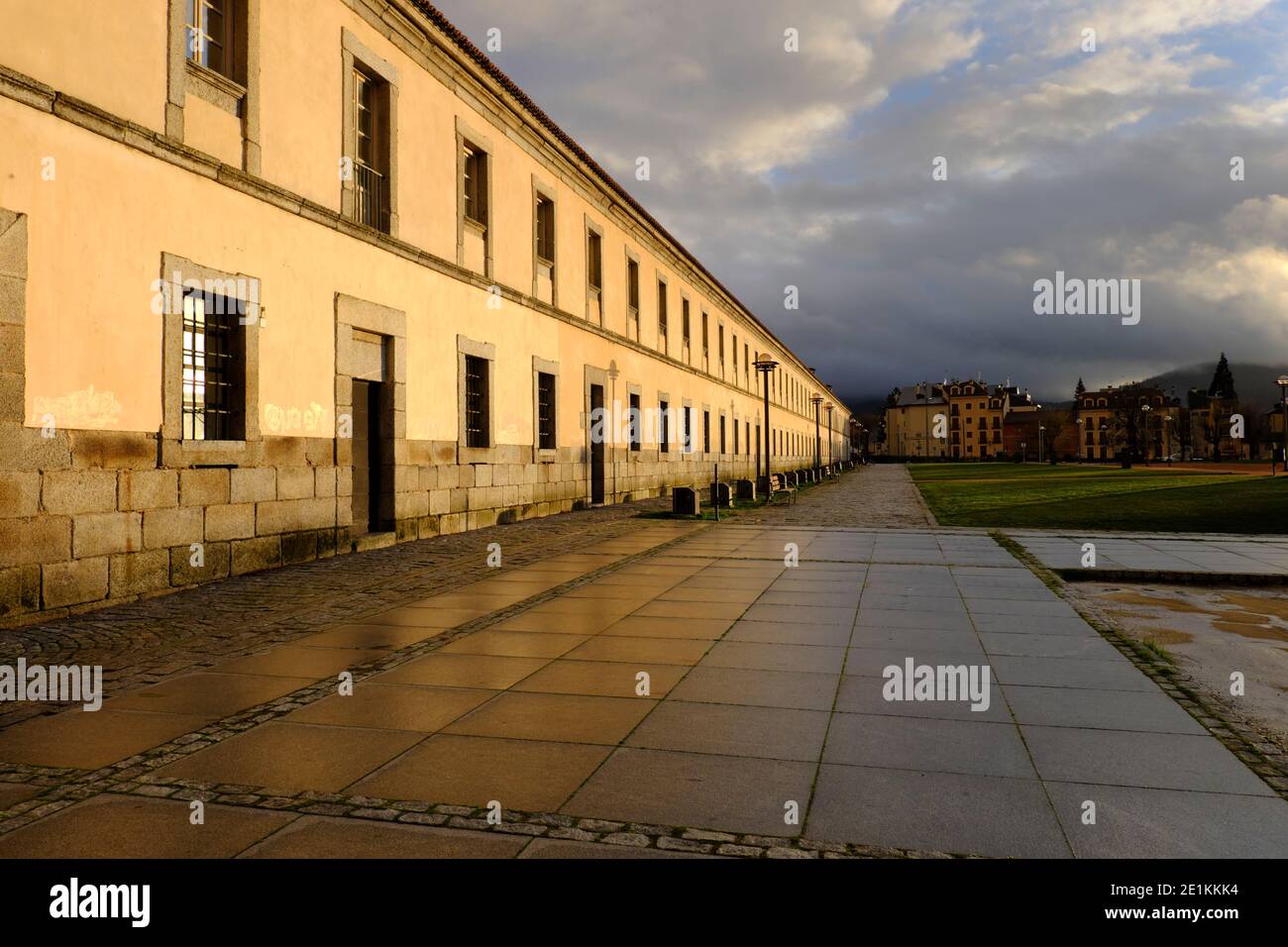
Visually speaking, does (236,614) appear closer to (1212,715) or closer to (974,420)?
(1212,715)

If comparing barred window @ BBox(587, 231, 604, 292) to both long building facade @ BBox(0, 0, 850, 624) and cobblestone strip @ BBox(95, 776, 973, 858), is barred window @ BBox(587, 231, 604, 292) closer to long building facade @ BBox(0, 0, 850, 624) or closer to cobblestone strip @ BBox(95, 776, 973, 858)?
long building facade @ BBox(0, 0, 850, 624)

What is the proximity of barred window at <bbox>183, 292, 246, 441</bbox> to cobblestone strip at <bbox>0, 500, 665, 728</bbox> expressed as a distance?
1848 mm

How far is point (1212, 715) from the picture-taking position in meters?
4.66

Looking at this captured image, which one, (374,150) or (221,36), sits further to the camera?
(374,150)

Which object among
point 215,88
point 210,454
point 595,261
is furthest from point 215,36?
point 595,261

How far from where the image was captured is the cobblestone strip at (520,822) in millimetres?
3029

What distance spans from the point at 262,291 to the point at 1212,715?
10629 millimetres

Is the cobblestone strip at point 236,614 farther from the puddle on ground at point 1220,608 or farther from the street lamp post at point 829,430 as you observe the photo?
the street lamp post at point 829,430

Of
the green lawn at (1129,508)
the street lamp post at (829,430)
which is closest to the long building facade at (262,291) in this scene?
the green lawn at (1129,508)

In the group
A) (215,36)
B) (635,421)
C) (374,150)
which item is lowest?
(635,421)

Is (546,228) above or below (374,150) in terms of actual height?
above

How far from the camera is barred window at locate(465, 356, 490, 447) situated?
16531mm

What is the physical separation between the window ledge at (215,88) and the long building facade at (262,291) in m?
0.04

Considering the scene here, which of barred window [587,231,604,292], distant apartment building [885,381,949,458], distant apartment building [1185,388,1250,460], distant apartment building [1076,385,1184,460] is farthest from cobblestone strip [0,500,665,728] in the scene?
distant apartment building [885,381,949,458]
